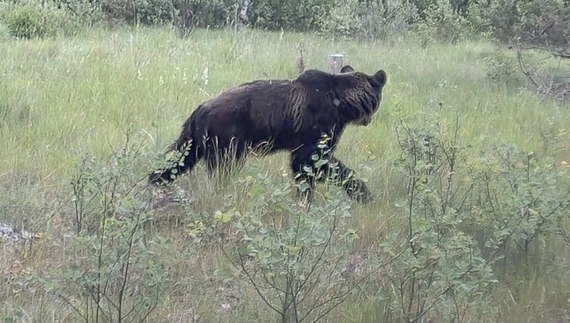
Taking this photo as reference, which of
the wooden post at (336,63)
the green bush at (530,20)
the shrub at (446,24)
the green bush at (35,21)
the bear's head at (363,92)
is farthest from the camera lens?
the shrub at (446,24)

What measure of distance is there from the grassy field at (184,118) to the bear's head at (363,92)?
459 mm

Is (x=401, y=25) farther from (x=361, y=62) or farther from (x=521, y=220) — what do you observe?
(x=521, y=220)

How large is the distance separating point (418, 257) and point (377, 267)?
36cm

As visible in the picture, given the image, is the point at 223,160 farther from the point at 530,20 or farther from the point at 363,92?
the point at 530,20

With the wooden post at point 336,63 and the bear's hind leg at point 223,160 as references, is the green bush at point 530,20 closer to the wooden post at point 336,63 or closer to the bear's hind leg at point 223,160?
the wooden post at point 336,63

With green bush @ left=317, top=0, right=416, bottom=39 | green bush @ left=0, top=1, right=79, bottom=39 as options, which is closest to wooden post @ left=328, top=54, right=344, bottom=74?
green bush @ left=0, top=1, right=79, bottom=39

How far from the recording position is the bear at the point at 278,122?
6141 millimetres

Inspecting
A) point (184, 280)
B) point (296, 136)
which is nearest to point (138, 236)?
point (184, 280)

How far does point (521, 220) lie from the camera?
4.55 meters

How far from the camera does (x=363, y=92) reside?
6.90 m

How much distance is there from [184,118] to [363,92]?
2.18 meters

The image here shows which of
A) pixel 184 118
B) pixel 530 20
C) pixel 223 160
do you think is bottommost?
pixel 184 118

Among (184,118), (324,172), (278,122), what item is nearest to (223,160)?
(278,122)

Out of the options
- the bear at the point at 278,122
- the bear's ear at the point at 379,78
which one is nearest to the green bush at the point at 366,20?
the bear's ear at the point at 379,78
